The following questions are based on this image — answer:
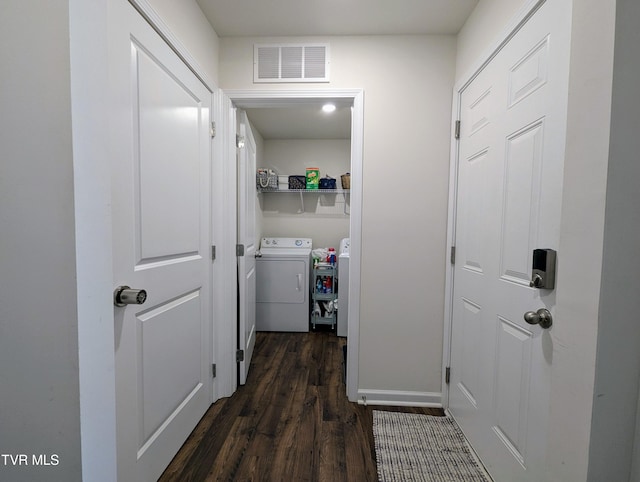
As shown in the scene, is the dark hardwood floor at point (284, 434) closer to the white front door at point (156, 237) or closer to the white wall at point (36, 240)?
the white front door at point (156, 237)

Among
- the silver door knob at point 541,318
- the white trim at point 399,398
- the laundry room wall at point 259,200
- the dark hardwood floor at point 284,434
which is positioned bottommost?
the dark hardwood floor at point 284,434

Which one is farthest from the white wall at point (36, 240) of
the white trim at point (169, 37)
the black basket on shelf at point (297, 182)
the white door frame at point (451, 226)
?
the black basket on shelf at point (297, 182)

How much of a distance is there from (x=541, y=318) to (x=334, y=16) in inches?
70.1

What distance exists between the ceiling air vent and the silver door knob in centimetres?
162

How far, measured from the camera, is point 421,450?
4.32ft

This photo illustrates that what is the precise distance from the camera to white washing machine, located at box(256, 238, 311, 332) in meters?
2.83

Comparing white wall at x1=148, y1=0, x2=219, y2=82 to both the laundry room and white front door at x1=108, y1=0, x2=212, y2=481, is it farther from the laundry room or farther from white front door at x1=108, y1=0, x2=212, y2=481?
the laundry room

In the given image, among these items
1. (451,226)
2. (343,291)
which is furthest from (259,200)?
(451,226)

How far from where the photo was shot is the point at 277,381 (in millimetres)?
1916

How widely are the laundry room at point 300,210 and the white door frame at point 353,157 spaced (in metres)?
0.94

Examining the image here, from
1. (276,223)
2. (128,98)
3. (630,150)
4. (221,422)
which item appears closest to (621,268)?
(630,150)

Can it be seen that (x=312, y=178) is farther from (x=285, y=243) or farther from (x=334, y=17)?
(x=334, y=17)

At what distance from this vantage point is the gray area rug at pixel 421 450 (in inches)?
46.7

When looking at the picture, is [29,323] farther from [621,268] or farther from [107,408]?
[621,268]
